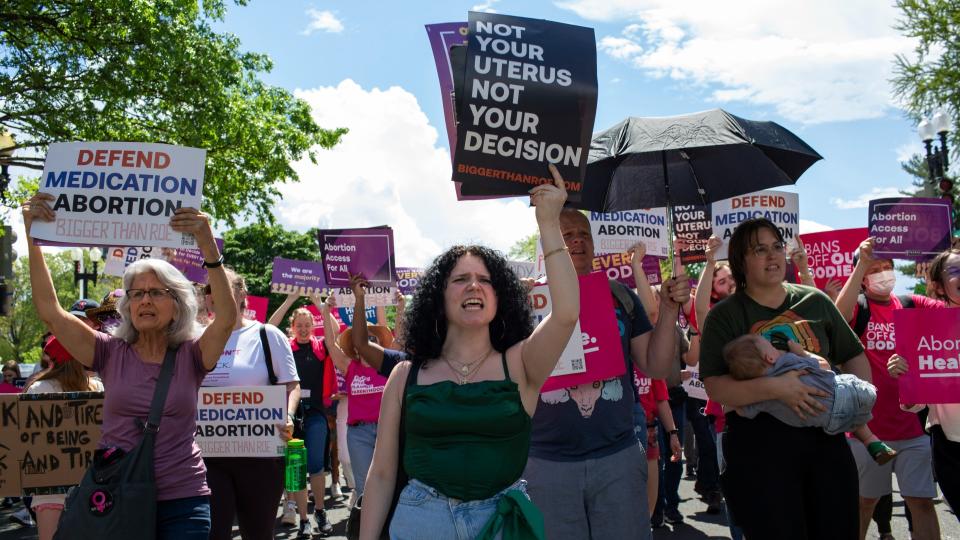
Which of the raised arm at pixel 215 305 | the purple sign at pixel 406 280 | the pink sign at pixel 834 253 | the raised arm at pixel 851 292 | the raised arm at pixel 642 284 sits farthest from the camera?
the purple sign at pixel 406 280

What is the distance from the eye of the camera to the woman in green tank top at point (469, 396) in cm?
299

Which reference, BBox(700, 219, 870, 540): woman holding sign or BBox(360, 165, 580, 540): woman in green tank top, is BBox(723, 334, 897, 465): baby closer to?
BBox(700, 219, 870, 540): woman holding sign

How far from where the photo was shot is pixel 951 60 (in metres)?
25.2

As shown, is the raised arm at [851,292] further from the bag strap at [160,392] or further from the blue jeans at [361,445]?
the blue jeans at [361,445]

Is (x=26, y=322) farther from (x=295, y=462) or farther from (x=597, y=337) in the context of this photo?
(x=597, y=337)

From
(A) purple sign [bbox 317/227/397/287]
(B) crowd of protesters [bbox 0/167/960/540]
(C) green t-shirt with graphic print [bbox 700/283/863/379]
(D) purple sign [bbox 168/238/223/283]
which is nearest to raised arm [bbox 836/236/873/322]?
(B) crowd of protesters [bbox 0/167/960/540]

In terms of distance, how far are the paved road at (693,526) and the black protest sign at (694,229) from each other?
2.74m

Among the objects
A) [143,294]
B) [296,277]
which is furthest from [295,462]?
[143,294]

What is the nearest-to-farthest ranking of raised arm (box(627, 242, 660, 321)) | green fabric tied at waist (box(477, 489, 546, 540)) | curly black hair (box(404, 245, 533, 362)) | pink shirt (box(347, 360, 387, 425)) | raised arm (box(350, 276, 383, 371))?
green fabric tied at waist (box(477, 489, 546, 540)) → curly black hair (box(404, 245, 533, 362)) → raised arm (box(350, 276, 383, 371)) → raised arm (box(627, 242, 660, 321)) → pink shirt (box(347, 360, 387, 425))

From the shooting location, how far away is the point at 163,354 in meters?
4.13

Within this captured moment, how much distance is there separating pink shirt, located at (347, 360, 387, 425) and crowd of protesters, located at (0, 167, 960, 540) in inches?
79.8

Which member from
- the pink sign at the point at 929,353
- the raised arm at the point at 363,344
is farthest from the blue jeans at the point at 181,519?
the pink sign at the point at 929,353

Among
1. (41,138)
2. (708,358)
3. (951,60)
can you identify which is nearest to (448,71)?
(708,358)

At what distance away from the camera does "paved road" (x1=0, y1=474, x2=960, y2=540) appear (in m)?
7.91
